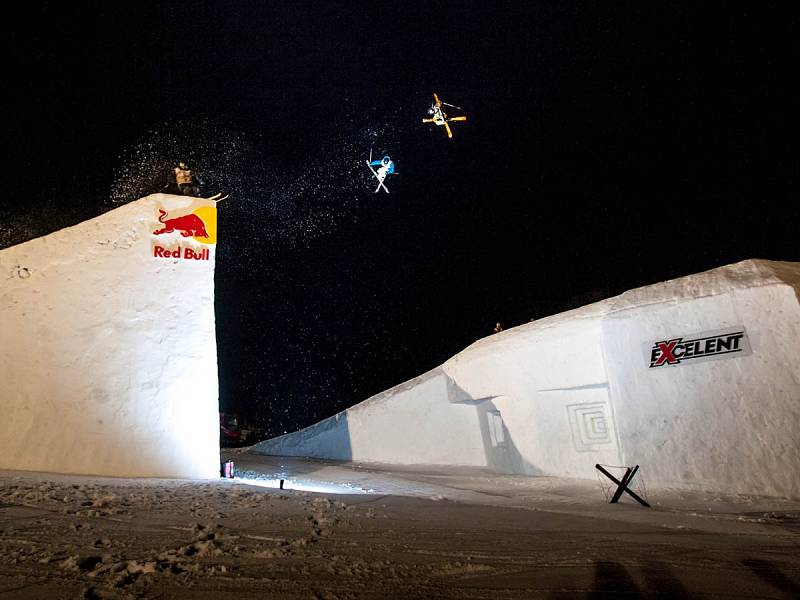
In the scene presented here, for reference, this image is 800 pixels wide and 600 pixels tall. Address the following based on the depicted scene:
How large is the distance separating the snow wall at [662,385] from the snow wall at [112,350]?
7.31m

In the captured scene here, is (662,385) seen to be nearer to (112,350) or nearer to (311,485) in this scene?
(311,485)

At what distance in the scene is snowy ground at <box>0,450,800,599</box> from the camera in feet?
9.95

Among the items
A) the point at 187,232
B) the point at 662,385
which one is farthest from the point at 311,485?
the point at 662,385

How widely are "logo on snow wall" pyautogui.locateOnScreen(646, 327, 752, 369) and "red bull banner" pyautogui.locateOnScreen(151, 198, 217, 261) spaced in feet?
29.5

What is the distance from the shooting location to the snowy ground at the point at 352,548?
303 centimetres

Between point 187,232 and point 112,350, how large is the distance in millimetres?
2616

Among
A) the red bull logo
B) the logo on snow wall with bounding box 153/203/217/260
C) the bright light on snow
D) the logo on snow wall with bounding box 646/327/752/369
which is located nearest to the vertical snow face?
the logo on snow wall with bounding box 646/327/752/369

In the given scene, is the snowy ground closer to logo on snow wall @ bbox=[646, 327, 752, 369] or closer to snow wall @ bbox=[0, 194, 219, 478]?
snow wall @ bbox=[0, 194, 219, 478]

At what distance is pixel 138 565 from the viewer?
3.15m

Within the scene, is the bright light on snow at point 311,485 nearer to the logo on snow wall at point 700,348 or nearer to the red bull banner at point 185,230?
the red bull banner at point 185,230

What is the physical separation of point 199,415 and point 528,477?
7.68 metres

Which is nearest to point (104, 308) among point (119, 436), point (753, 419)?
point (119, 436)

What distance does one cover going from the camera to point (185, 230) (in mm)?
10141

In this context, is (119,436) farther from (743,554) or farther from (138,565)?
(743,554)
